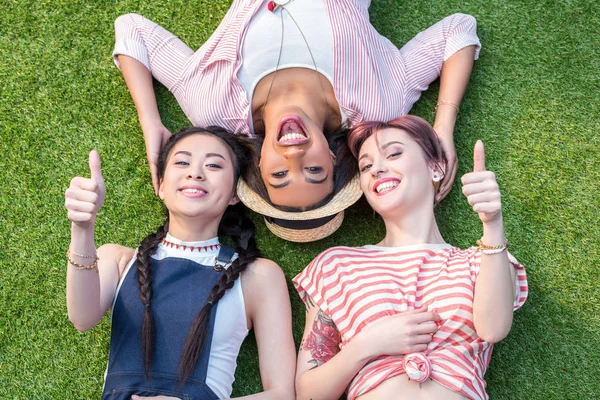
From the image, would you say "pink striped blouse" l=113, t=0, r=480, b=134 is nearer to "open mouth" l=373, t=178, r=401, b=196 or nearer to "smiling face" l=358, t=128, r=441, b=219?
"smiling face" l=358, t=128, r=441, b=219

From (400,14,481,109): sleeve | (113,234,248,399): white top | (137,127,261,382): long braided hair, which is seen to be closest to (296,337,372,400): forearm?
(113,234,248,399): white top

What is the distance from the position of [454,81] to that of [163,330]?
2.44 meters

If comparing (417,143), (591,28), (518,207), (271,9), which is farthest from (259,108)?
(591,28)

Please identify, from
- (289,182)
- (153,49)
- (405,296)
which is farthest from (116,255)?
(405,296)

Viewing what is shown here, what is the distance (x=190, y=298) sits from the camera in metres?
3.63

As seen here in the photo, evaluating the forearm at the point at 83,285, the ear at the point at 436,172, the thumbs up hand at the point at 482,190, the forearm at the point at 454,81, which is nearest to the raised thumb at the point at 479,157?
the thumbs up hand at the point at 482,190

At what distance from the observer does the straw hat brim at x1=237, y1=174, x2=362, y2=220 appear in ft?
12.1

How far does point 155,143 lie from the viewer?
413 cm

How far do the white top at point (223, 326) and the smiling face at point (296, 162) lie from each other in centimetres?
58

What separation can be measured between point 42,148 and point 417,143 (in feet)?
8.23

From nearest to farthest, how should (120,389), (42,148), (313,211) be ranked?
(120,389)
(313,211)
(42,148)

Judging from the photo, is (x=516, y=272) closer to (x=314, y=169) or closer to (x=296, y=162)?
(x=314, y=169)

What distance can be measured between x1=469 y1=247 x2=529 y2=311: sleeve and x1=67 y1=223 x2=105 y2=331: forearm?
199cm

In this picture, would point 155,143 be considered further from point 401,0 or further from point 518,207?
point 518,207
